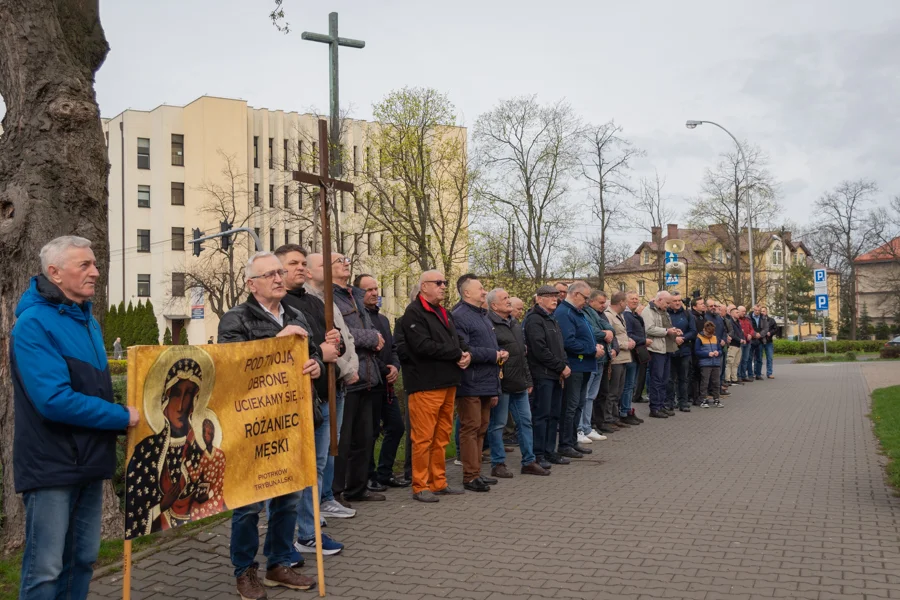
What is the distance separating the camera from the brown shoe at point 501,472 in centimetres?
1018

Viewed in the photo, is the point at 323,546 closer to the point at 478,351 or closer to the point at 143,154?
the point at 478,351

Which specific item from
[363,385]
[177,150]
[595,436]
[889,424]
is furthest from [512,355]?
[177,150]

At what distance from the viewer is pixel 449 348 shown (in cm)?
881

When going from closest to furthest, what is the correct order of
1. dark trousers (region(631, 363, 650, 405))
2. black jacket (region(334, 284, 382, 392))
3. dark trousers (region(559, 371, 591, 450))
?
1. black jacket (region(334, 284, 382, 392))
2. dark trousers (region(559, 371, 591, 450))
3. dark trousers (region(631, 363, 650, 405))

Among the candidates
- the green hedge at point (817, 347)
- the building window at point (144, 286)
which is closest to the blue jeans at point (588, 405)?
the green hedge at point (817, 347)

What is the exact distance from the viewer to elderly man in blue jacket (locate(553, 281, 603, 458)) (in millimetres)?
11562

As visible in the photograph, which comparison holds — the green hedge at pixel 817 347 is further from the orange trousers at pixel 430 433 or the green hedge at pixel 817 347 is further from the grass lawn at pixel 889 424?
the orange trousers at pixel 430 433

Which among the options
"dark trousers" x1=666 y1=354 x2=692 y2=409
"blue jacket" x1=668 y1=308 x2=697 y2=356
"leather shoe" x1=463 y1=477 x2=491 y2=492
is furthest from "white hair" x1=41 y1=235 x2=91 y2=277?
"dark trousers" x1=666 y1=354 x2=692 y2=409

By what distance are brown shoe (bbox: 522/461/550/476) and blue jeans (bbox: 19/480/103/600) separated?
645 cm

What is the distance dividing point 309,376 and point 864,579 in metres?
3.97

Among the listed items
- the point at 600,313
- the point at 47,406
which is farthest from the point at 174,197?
the point at 47,406

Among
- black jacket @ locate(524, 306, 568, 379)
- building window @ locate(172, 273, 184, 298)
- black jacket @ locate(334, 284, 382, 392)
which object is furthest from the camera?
building window @ locate(172, 273, 184, 298)

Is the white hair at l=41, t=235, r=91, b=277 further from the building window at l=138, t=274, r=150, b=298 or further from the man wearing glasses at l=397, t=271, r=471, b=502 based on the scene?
the building window at l=138, t=274, r=150, b=298

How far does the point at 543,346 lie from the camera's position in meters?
10.7
